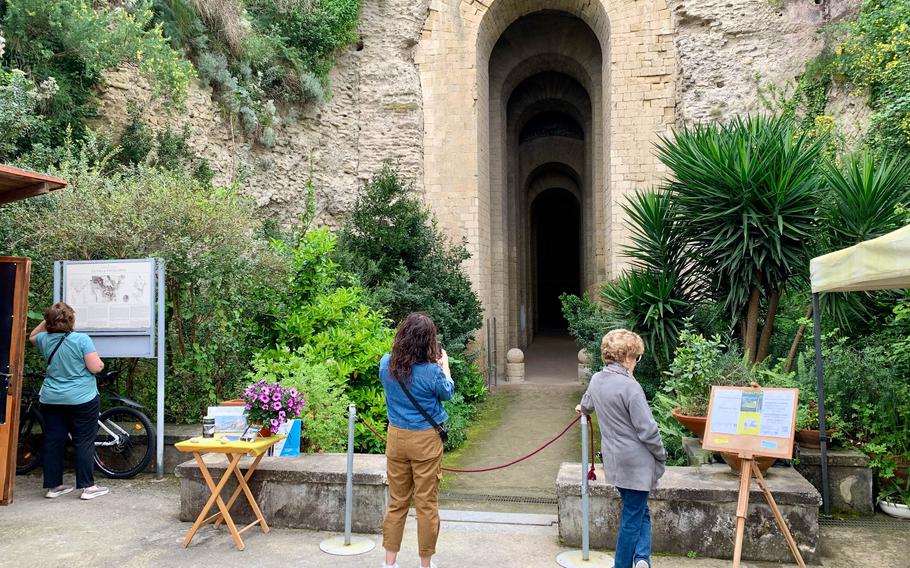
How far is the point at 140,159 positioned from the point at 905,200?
A: 1012 cm

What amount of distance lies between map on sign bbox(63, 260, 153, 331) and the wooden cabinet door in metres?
0.63

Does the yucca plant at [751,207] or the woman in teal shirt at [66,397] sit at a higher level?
the yucca plant at [751,207]

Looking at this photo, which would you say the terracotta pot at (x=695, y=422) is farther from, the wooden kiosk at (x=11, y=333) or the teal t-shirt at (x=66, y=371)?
the wooden kiosk at (x=11, y=333)

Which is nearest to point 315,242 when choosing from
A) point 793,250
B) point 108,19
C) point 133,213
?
point 133,213

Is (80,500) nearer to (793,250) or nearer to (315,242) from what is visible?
(315,242)

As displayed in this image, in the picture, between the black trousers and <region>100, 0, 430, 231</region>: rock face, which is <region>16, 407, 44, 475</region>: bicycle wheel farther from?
<region>100, 0, 430, 231</region>: rock face

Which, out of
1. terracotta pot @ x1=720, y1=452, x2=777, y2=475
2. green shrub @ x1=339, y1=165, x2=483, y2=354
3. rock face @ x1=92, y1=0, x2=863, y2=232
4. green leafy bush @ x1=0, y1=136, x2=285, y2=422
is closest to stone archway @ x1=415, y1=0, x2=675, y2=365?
rock face @ x1=92, y1=0, x2=863, y2=232

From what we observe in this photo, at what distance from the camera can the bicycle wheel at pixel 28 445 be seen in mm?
6312

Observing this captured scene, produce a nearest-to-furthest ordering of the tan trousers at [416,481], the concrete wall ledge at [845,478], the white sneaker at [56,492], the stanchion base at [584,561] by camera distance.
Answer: the tan trousers at [416,481]
the stanchion base at [584,561]
the concrete wall ledge at [845,478]
the white sneaker at [56,492]

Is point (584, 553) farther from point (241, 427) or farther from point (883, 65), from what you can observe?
point (883, 65)

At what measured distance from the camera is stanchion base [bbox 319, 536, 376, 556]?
4363 mm

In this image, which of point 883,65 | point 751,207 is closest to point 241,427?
point 751,207

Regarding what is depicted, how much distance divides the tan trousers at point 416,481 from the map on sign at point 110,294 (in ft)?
11.7

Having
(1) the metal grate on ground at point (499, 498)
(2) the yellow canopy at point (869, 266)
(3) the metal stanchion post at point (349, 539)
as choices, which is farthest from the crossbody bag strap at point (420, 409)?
(2) the yellow canopy at point (869, 266)
